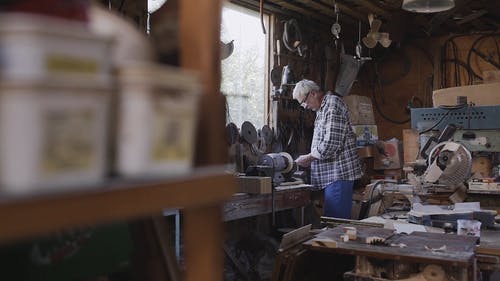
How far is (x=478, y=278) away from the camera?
2324mm

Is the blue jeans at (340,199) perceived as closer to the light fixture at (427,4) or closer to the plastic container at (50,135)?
the light fixture at (427,4)

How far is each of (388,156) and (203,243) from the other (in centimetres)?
583

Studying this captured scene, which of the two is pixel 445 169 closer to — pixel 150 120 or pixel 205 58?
pixel 205 58

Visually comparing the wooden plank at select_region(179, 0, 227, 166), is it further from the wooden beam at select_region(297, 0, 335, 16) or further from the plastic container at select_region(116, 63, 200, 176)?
the wooden beam at select_region(297, 0, 335, 16)

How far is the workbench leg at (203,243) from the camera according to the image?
0.79m

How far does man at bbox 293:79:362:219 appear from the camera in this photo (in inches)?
171

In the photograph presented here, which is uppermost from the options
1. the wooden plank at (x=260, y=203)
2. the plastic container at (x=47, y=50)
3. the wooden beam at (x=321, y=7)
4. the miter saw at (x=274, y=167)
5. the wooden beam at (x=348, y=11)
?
the wooden beam at (x=348, y=11)

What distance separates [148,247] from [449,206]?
257cm

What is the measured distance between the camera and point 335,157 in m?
4.40

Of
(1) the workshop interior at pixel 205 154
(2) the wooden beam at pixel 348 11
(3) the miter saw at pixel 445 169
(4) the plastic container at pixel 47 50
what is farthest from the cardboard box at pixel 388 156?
(4) the plastic container at pixel 47 50

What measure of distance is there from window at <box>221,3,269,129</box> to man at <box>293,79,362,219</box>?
93 centimetres

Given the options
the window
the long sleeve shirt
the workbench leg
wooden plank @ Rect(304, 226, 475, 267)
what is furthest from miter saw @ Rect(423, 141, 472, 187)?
the workbench leg

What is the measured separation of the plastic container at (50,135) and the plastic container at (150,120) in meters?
0.04

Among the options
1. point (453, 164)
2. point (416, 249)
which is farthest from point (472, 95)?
point (416, 249)
